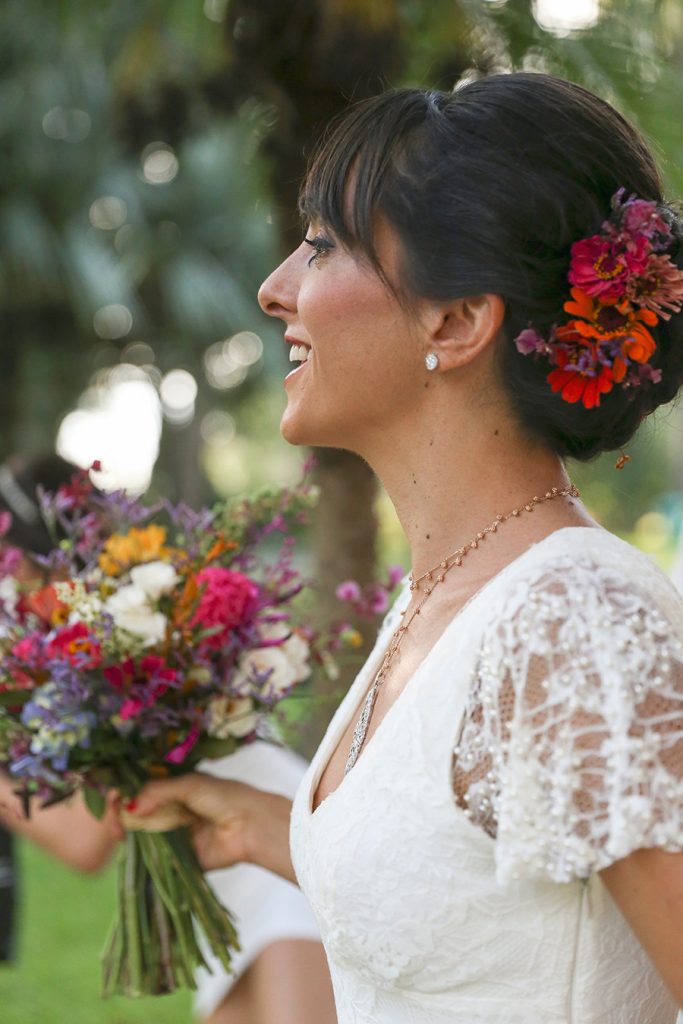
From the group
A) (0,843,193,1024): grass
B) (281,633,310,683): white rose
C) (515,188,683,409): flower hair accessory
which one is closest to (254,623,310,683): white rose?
(281,633,310,683): white rose

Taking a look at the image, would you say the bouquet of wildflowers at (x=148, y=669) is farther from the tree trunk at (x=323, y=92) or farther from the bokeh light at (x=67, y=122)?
the bokeh light at (x=67, y=122)

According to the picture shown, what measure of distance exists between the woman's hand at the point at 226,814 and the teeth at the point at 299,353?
1.00 meters

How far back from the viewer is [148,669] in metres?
2.49

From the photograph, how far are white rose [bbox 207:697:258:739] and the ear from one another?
38.8 inches

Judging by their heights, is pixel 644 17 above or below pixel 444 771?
below

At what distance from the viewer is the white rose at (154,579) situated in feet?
8.26

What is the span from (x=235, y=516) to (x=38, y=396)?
16889 millimetres

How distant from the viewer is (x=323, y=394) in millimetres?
2016

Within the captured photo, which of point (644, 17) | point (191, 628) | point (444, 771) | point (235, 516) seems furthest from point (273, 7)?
point (444, 771)

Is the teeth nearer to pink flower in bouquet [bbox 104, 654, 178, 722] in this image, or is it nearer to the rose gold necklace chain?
the rose gold necklace chain

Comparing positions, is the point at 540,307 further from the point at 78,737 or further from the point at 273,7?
the point at 273,7

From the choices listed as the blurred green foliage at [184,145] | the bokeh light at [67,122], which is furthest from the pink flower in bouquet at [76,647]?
the bokeh light at [67,122]

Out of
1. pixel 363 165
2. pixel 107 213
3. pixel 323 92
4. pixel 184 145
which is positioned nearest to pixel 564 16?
pixel 323 92

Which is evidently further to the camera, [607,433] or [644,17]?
[644,17]
